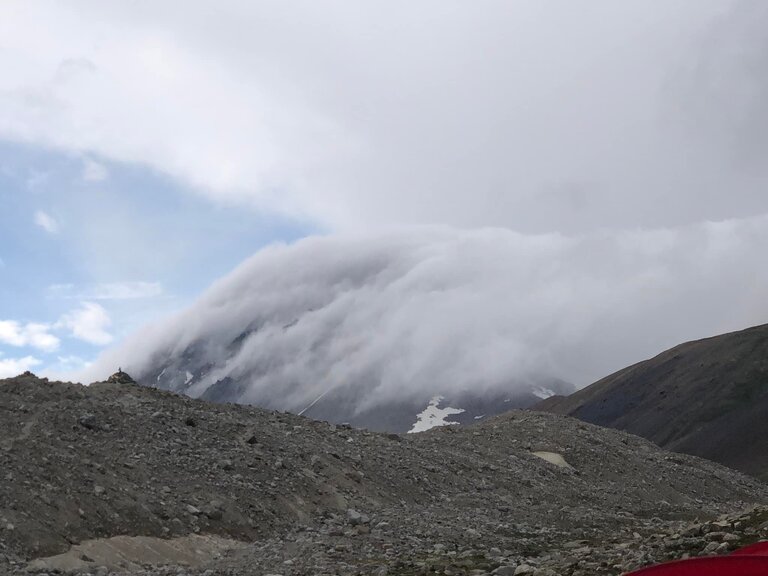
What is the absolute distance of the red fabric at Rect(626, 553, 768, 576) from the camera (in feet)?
31.0

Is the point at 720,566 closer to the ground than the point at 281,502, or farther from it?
closer to the ground

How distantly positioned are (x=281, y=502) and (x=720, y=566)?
18.4m

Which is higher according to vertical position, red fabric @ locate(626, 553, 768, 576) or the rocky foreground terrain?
the rocky foreground terrain

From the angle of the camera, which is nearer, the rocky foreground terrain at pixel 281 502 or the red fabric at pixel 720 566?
the red fabric at pixel 720 566

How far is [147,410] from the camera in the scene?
2945cm

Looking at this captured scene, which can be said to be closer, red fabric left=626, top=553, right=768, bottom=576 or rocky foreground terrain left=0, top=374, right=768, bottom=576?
red fabric left=626, top=553, right=768, bottom=576

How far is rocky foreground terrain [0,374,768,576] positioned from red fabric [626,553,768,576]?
558 centimetres

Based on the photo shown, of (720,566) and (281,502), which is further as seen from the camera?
(281,502)

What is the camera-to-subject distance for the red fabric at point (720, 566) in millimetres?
9445

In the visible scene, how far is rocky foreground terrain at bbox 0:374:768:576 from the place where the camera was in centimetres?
1838

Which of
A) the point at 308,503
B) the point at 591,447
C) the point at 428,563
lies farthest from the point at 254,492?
the point at 591,447

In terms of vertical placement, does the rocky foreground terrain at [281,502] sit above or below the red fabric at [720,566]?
above

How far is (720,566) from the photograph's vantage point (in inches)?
374

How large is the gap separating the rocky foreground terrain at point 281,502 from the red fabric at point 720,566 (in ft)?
18.3
